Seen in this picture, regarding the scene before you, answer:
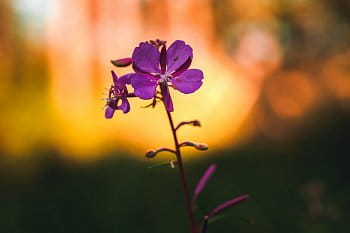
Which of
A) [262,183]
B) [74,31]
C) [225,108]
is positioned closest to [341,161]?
[262,183]

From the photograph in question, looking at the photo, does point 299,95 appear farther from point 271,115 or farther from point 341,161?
point 341,161

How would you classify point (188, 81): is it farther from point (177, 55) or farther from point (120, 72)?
point (120, 72)

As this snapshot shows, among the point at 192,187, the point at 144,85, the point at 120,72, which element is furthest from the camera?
the point at 120,72

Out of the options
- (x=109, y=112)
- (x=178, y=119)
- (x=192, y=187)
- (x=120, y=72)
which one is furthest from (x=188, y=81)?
(x=120, y=72)

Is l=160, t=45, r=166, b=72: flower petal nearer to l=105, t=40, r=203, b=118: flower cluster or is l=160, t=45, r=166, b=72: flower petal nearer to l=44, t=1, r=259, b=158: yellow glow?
l=105, t=40, r=203, b=118: flower cluster

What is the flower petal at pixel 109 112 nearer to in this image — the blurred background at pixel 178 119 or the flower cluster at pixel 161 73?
the flower cluster at pixel 161 73

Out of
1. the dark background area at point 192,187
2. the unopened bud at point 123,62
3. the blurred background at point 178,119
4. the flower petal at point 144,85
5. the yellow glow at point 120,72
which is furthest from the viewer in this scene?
the yellow glow at point 120,72

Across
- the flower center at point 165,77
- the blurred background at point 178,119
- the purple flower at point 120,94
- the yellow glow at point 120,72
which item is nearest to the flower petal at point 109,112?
the purple flower at point 120,94
